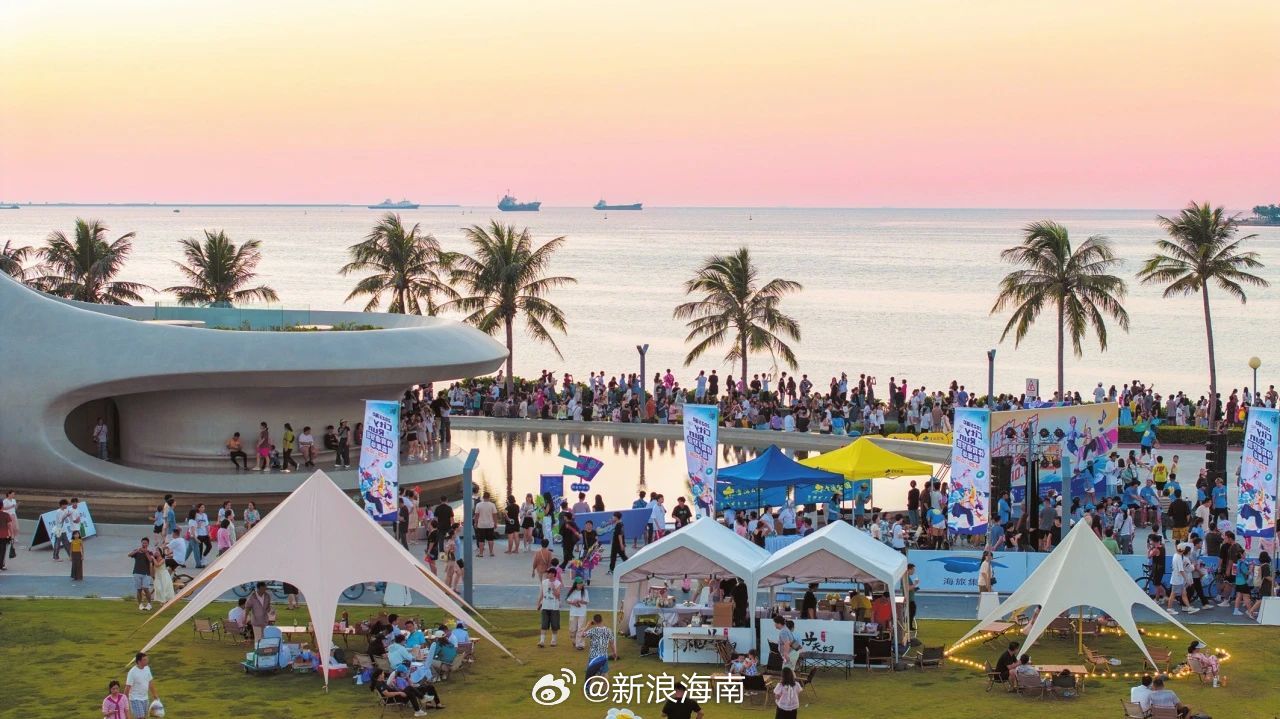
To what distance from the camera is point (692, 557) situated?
2253 centimetres

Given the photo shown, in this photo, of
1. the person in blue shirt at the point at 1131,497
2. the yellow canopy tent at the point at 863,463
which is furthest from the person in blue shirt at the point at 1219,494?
the yellow canopy tent at the point at 863,463

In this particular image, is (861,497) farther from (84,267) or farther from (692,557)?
(84,267)

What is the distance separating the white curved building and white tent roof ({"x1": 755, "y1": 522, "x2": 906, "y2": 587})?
1364 cm

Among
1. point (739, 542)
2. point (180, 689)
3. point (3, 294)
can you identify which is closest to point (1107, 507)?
point (739, 542)

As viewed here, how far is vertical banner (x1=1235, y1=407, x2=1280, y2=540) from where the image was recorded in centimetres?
2598

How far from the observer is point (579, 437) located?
145 ft

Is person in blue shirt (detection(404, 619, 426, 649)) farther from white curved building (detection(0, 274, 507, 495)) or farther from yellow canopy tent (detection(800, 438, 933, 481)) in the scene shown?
white curved building (detection(0, 274, 507, 495))

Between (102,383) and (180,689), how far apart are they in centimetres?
1314

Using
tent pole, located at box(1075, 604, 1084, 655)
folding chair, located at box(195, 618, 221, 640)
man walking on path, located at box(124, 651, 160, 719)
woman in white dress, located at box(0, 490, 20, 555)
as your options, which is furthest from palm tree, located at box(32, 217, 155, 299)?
tent pole, located at box(1075, 604, 1084, 655)

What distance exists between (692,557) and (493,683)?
12.0ft

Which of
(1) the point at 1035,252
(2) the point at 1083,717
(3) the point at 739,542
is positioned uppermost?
(1) the point at 1035,252

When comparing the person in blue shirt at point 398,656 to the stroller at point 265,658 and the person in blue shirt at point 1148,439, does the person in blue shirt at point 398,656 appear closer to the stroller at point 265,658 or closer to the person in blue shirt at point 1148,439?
the stroller at point 265,658

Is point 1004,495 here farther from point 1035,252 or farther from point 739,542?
point 1035,252

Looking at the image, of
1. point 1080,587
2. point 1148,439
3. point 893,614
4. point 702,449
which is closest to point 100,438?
point 702,449
